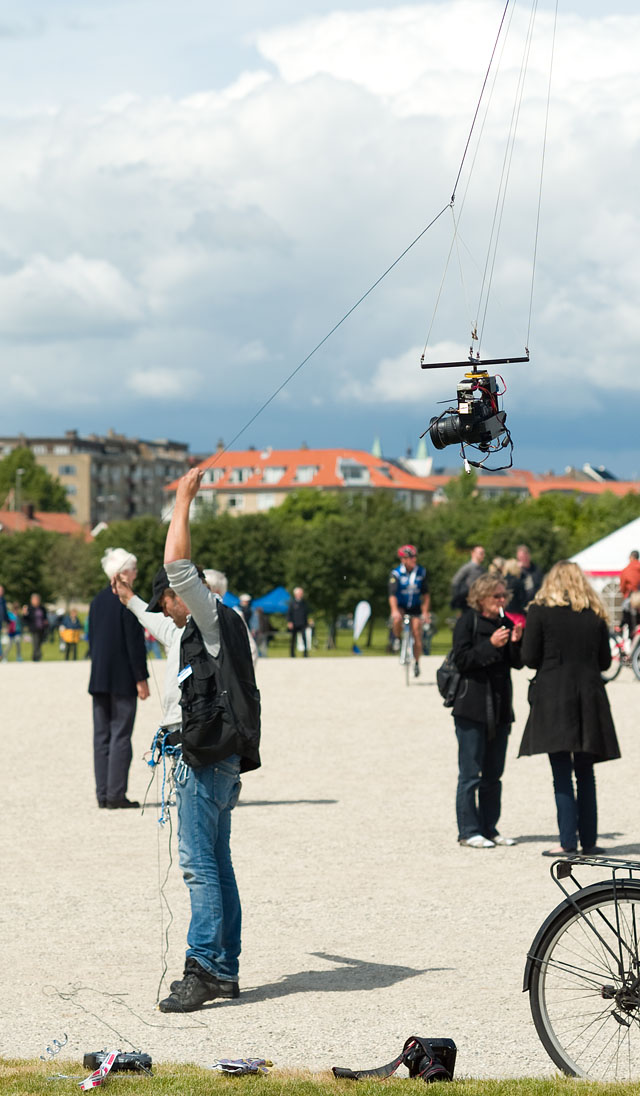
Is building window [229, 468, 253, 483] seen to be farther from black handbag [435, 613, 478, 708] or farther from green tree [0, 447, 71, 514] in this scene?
black handbag [435, 613, 478, 708]

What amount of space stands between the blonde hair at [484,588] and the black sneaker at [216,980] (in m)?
4.41

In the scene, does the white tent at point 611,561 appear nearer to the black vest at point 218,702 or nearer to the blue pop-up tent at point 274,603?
the blue pop-up tent at point 274,603

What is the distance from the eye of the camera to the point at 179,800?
6.23 m

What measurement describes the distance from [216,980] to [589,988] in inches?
72.2

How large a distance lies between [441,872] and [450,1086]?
14.0ft

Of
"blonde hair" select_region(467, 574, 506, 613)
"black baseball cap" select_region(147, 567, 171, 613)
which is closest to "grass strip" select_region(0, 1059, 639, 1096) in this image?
"black baseball cap" select_region(147, 567, 171, 613)

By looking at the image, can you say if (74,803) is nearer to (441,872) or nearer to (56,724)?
(441,872)

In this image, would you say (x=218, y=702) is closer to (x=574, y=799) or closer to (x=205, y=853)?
(x=205, y=853)

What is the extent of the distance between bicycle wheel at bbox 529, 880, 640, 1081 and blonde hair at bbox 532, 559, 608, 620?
4.95m

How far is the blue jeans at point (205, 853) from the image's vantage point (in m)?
6.14

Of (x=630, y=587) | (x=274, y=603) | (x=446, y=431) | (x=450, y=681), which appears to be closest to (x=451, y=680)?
(x=450, y=681)

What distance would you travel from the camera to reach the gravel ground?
5.58 metres

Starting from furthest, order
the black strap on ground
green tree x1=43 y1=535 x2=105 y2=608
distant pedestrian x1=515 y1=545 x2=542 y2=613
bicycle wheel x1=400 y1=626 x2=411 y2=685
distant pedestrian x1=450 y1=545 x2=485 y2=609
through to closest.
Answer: green tree x1=43 y1=535 x2=105 y2=608 < distant pedestrian x1=515 y1=545 x2=542 y2=613 < bicycle wheel x1=400 y1=626 x2=411 y2=685 < distant pedestrian x1=450 y1=545 x2=485 y2=609 < the black strap on ground

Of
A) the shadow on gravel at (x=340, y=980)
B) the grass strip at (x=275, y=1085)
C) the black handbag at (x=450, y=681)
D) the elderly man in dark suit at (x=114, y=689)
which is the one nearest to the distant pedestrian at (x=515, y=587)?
the elderly man in dark suit at (x=114, y=689)
